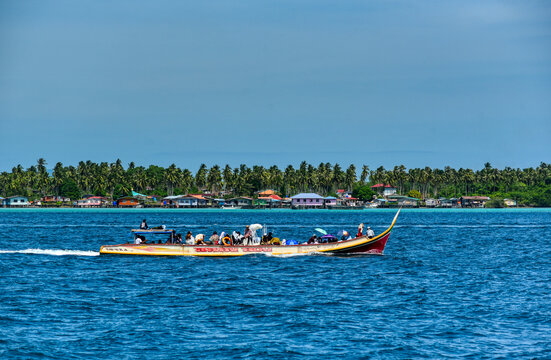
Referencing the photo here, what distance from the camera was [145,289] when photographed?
1439 inches

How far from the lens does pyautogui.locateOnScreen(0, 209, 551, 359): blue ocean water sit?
23.9 m

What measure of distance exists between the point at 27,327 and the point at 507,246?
56.5 meters

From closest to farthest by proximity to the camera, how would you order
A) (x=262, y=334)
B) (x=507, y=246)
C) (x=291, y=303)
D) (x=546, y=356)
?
(x=546, y=356) → (x=262, y=334) → (x=291, y=303) → (x=507, y=246)

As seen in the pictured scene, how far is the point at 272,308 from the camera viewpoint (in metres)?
31.0

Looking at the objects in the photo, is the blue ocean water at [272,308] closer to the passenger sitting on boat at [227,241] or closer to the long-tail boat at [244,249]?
the long-tail boat at [244,249]

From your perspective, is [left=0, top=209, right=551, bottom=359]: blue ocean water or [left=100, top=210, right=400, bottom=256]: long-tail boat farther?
[left=100, top=210, right=400, bottom=256]: long-tail boat

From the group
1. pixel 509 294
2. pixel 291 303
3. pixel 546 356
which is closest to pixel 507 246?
pixel 509 294

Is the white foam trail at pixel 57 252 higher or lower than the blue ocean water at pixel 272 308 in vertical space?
higher

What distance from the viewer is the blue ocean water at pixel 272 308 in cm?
2391

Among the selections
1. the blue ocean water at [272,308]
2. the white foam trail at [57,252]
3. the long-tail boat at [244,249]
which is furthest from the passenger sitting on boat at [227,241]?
the white foam trail at [57,252]

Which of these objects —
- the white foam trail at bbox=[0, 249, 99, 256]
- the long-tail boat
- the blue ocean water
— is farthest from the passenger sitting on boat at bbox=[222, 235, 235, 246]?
the white foam trail at bbox=[0, 249, 99, 256]

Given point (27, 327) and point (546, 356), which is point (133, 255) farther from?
point (546, 356)

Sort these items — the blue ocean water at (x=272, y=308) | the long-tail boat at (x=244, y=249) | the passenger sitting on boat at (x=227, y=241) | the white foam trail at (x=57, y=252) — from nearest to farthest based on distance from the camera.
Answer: the blue ocean water at (x=272, y=308)
the long-tail boat at (x=244, y=249)
the passenger sitting on boat at (x=227, y=241)
the white foam trail at (x=57, y=252)

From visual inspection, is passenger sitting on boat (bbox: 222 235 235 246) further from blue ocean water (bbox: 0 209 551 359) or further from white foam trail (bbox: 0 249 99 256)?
white foam trail (bbox: 0 249 99 256)
